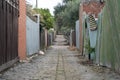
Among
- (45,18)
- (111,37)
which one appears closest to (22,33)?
(111,37)

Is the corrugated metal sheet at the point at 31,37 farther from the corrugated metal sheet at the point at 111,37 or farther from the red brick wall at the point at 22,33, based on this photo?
the corrugated metal sheet at the point at 111,37

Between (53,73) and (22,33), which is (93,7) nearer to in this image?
(22,33)

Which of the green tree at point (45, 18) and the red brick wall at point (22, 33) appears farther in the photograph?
the green tree at point (45, 18)

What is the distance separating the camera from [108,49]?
43.8 feet

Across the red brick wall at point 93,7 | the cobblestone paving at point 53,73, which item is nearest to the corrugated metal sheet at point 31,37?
the cobblestone paving at point 53,73

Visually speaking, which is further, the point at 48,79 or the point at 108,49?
the point at 108,49

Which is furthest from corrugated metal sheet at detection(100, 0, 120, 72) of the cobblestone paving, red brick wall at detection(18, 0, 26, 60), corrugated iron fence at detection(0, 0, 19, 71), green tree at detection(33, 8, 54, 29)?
green tree at detection(33, 8, 54, 29)

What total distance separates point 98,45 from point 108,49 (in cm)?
322

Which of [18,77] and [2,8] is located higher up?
[2,8]

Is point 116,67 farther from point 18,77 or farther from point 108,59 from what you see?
point 18,77

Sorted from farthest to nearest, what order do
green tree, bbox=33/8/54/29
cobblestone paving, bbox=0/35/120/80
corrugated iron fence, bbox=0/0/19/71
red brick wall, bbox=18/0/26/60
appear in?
green tree, bbox=33/8/54/29 → red brick wall, bbox=18/0/26/60 → corrugated iron fence, bbox=0/0/19/71 → cobblestone paving, bbox=0/35/120/80

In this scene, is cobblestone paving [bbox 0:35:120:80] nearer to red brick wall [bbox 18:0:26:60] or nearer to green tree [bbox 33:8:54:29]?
red brick wall [bbox 18:0:26:60]

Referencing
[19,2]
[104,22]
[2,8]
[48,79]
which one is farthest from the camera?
[19,2]

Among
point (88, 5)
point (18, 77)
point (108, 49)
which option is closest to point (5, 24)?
point (18, 77)
